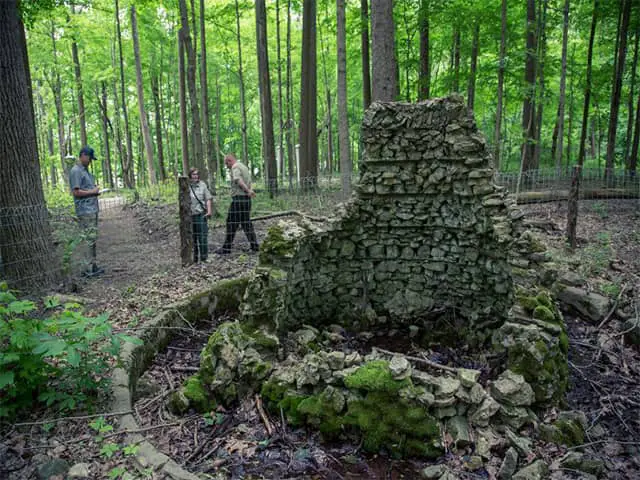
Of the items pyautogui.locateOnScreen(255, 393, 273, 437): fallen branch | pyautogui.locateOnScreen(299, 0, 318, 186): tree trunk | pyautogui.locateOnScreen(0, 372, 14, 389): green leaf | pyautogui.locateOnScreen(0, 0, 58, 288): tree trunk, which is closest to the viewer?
pyautogui.locateOnScreen(0, 372, 14, 389): green leaf

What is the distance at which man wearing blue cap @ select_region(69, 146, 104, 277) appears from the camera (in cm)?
637

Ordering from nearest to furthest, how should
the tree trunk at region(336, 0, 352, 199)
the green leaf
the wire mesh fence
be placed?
the green leaf → the wire mesh fence → the tree trunk at region(336, 0, 352, 199)

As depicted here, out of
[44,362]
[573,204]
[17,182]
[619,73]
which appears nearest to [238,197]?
[17,182]

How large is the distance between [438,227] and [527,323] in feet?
6.90

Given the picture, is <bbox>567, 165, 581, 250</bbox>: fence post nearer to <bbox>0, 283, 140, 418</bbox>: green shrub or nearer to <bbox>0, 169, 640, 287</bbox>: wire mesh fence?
<bbox>0, 169, 640, 287</bbox>: wire mesh fence

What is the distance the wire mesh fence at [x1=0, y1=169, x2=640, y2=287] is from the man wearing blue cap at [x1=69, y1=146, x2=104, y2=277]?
0.04m

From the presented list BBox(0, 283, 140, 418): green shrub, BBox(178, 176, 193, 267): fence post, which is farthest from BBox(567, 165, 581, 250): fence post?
BBox(0, 283, 140, 418): green shrub

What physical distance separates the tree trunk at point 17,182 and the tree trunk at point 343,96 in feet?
19.3

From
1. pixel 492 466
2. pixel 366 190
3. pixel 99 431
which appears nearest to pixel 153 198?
pixel 366 190

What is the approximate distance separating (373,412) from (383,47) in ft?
20.0

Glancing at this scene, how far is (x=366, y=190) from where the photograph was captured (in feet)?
20.4

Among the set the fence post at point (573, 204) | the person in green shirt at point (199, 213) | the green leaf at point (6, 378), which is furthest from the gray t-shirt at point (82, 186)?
the fence post at point (573, 204)

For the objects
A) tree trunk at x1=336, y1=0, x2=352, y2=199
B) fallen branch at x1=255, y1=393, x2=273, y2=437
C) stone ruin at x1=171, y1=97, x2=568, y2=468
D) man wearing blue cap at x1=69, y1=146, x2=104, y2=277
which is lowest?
fallen branch at x1=255, y1=393, x2=273, y2=437

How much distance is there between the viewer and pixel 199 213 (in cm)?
716
